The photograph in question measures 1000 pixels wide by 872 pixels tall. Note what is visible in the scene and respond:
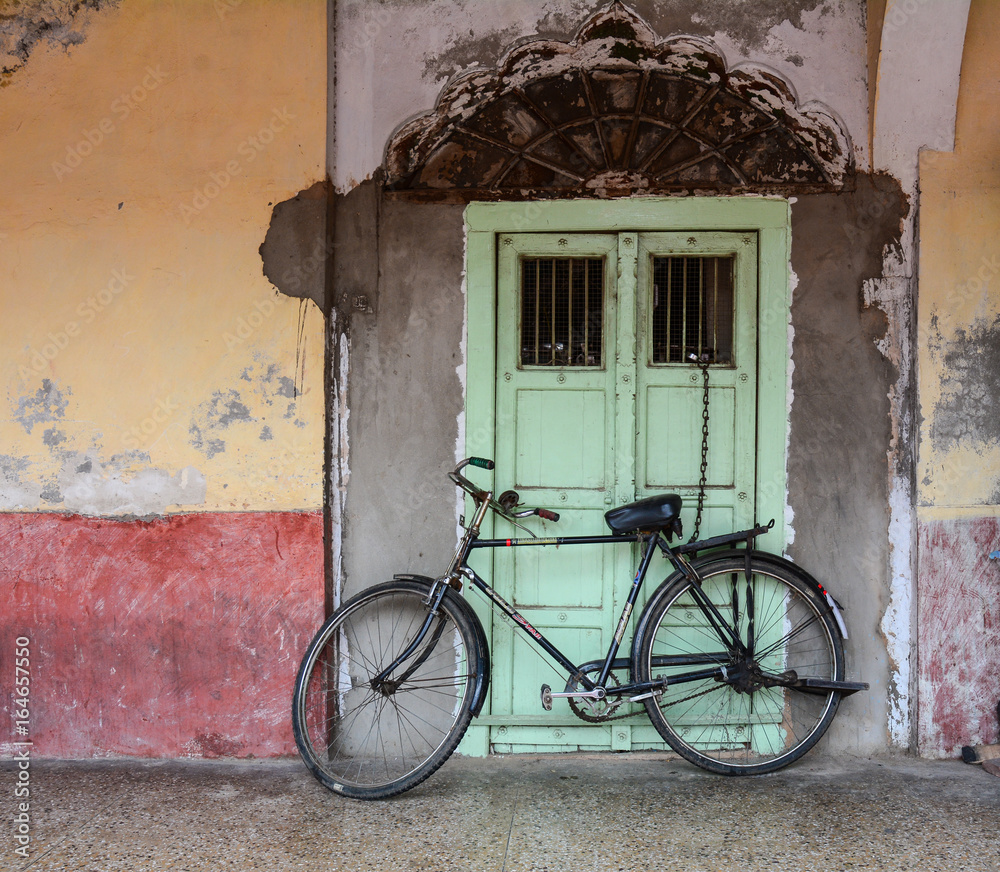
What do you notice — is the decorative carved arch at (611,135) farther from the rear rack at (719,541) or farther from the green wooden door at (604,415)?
the rear rack at (719,541)

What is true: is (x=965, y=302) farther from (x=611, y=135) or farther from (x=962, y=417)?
(x=611, y=135)

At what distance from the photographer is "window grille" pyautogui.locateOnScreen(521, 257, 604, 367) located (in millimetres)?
3541

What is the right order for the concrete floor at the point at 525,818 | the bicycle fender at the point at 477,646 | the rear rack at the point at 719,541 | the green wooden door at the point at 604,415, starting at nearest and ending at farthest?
the concrete floor at the point at 525,818 → the bicycle fender at the point at 477,646 → the rear rack at the point at 719,541 → the green wooden door at the point at 604,415

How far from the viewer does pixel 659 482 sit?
3506mm

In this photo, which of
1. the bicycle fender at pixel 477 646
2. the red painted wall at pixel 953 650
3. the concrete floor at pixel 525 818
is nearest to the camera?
the concrete floor at pixel 525 818

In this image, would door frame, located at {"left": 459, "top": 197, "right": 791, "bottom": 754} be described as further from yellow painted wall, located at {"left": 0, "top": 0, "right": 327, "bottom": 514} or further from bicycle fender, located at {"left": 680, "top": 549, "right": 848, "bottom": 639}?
yellow painted wall, located at {"left": 0, "top": 0, "right": 327, "bottom": 514}

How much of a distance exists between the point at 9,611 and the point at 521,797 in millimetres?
2527

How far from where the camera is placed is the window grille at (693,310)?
352 cm

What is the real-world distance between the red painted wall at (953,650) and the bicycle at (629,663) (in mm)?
449

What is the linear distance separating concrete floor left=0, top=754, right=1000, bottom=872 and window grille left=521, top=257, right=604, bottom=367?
1.92 metres

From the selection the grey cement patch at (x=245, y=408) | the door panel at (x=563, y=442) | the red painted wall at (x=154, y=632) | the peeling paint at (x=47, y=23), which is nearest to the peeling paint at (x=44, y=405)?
the red painted wall at (x=154, y=632)

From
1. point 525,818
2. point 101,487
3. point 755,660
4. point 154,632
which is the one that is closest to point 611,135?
point 755,660

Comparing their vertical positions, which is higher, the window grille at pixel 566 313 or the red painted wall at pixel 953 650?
the window grille at pixel 566 313

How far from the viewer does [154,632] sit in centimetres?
343
